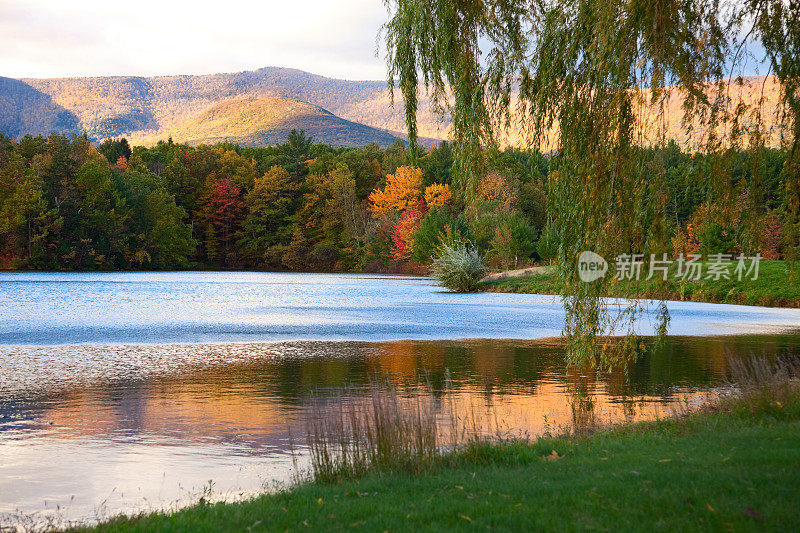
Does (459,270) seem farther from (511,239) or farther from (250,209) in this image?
(250,209)

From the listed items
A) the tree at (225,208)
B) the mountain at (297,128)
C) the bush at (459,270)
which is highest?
the mountain at (297,128)

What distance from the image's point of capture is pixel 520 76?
1004 cm

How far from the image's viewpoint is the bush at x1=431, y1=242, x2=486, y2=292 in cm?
4619

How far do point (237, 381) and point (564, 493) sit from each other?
9386 millimetres

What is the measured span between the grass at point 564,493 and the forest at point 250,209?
37961 millimetres

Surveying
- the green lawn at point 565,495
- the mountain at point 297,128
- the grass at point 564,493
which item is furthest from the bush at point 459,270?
the mountain at point 297,128

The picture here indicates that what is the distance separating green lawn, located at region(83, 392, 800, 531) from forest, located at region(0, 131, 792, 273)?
3808cm

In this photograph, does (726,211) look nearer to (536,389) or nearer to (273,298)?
(536,389)

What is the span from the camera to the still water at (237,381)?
25.2 ft

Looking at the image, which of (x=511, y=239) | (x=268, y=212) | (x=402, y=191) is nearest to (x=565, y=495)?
(x=511, y=239)

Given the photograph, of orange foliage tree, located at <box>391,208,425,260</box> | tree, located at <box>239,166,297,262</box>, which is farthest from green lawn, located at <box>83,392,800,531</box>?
tree, located at <box>239,166,297,262</box>

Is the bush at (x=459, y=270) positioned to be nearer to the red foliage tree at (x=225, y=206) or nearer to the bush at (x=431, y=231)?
the bush at (x=431, y=231)

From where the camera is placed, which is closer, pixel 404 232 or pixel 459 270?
pixel 459 270

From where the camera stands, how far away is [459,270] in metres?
46.0
